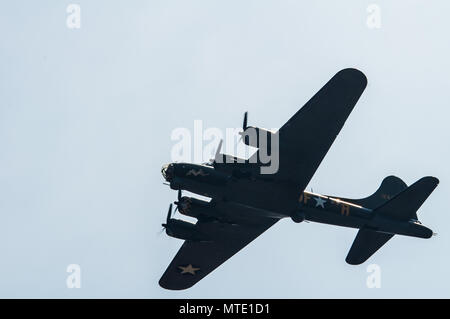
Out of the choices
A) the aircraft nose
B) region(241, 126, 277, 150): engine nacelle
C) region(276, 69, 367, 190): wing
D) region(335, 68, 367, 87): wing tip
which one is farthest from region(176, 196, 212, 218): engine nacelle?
region(335, 68, 367, 87): wing tip

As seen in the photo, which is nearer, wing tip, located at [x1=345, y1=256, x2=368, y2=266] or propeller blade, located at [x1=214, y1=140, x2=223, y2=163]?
propeller blade, located at [x1=214, y1=140, x2=223, y2=163]

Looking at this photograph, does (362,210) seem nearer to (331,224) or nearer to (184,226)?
(331,224)

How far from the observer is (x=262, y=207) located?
104 ft

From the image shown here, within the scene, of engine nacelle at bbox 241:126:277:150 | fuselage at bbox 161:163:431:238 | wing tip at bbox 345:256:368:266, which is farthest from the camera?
wing tip at bbox 345:256:368:266

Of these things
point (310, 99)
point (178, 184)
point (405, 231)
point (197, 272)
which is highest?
point (310, 99)

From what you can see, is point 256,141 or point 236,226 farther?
point 236,226

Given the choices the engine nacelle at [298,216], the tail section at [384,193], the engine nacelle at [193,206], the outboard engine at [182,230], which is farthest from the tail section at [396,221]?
the outboard engine at [182,230]

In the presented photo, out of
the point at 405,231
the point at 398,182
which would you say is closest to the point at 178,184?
the point at 405,231

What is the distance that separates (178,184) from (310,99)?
6.25 metres

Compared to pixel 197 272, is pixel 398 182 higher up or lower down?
higher up

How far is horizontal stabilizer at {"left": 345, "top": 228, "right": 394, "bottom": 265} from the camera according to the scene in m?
33.4

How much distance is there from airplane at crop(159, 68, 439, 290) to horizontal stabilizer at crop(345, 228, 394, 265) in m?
0.02

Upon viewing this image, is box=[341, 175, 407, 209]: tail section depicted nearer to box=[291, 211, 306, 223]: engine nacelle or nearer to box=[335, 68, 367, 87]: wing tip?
box=[291, 211, 306, 223]: engine nacelle

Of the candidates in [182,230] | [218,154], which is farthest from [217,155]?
[182,230]
